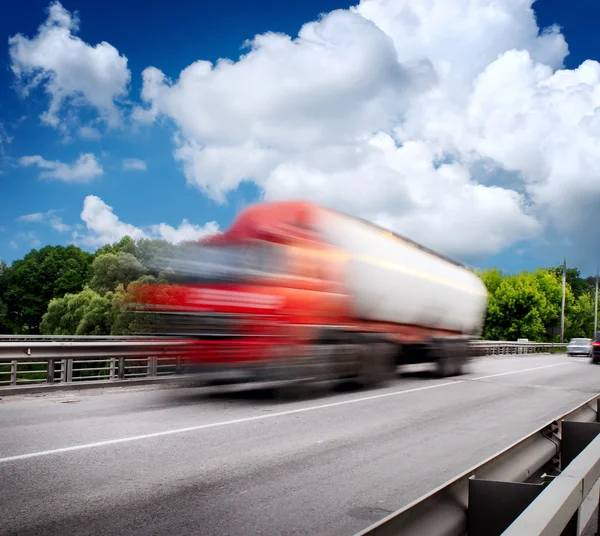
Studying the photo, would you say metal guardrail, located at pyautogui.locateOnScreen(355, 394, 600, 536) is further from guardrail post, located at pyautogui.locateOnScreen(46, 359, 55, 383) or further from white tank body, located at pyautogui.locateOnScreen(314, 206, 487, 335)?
guardrail post, located at pyautogui.locateOnScreen(46, 359, 55, 383)

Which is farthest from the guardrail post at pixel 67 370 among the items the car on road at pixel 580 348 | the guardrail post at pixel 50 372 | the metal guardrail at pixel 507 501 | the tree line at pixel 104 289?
the tree line at pixel 104 289

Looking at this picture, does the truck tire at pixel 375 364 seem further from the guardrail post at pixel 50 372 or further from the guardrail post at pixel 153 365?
the guardrail post at pixel 50 372

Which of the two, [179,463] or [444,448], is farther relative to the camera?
[444,448]

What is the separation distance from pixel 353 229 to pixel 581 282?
134968mm

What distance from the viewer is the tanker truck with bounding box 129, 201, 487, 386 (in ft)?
35.0

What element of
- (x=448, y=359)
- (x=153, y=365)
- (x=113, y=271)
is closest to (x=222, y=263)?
(x=153, y=365)

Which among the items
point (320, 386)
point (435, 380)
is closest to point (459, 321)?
point (435, 380)

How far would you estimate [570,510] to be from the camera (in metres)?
2.66

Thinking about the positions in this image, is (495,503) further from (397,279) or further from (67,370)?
(397,279)

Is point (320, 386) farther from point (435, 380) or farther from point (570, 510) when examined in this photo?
point (570, 510)

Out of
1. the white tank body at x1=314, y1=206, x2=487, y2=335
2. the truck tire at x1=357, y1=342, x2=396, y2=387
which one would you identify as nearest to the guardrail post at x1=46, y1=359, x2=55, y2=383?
the white tank body at x1=314, y1=206, x2=487, y2=335

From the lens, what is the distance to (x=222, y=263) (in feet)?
37.0

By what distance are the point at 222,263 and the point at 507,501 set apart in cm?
871

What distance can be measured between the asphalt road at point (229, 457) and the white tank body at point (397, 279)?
2.42 meters
